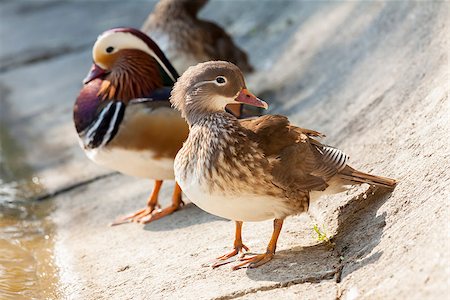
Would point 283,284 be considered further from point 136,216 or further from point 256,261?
point 136,216

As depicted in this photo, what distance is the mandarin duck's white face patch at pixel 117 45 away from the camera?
4.67m

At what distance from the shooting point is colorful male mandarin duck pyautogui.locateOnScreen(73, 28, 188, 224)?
4488 mm

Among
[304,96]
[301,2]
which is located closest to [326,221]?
[304,96]

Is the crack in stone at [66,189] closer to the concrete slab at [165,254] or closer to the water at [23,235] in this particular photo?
the water at [23,235]

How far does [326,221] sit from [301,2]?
4267mm

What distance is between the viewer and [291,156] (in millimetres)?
3383

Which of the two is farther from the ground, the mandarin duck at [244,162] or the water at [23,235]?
the mandarin duck at [244,162]

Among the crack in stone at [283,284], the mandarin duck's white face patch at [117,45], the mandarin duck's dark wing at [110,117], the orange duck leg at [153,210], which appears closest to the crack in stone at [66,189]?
the orange duck leg at [153,210]

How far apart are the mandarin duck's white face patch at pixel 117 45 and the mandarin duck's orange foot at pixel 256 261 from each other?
5.44 feet

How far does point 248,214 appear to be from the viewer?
333cm

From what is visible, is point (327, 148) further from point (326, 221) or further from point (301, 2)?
point (301, 2)

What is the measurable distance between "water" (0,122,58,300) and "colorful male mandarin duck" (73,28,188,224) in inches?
20.9

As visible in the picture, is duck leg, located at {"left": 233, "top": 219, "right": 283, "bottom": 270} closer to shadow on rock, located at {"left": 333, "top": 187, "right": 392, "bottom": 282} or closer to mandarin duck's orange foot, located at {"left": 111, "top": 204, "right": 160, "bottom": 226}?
shadow on rock, located at {"left": 333, "top": 187, "right": 392, "bottom": 282}

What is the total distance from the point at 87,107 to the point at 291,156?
1694 mm
